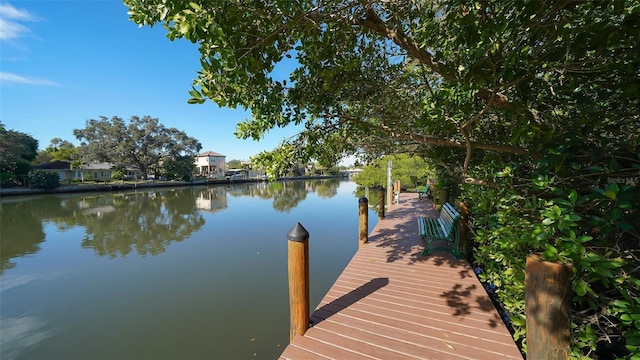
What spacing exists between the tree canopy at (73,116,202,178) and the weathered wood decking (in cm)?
5080

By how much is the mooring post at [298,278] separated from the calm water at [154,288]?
60.1 inches

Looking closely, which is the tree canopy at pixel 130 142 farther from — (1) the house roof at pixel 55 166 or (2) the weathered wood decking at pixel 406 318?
(2) the weathered wood decking at pixel 406 318

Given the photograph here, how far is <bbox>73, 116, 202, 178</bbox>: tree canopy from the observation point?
140ft

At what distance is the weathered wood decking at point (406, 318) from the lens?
9.13ft

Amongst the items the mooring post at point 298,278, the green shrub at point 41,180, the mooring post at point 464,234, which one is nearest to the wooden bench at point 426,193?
the mooring post at point 464,234

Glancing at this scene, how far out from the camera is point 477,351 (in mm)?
2721

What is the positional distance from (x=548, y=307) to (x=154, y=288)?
7686 mm

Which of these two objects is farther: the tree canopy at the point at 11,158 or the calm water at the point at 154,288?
the tree canopy at the point at 11,158

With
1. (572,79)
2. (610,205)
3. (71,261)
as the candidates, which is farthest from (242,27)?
(71,261)

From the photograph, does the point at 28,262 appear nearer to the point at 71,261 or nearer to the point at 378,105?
the point at 71,261

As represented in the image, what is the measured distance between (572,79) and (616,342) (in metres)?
2.51

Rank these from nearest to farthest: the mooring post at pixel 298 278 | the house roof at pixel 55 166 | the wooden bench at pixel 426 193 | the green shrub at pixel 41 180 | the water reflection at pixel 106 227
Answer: the mooring post at pixel 298 278 < the water reflection at pixel 106 227 < the wooden bench at pixel 426 193 < the green shrub at pixel 41 180 < the house roof at pixel 55 166

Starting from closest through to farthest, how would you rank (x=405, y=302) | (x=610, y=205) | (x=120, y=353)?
(x=610, y=205) → (x=405, y=302) → (x=120, y=353)

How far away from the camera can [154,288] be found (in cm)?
646
